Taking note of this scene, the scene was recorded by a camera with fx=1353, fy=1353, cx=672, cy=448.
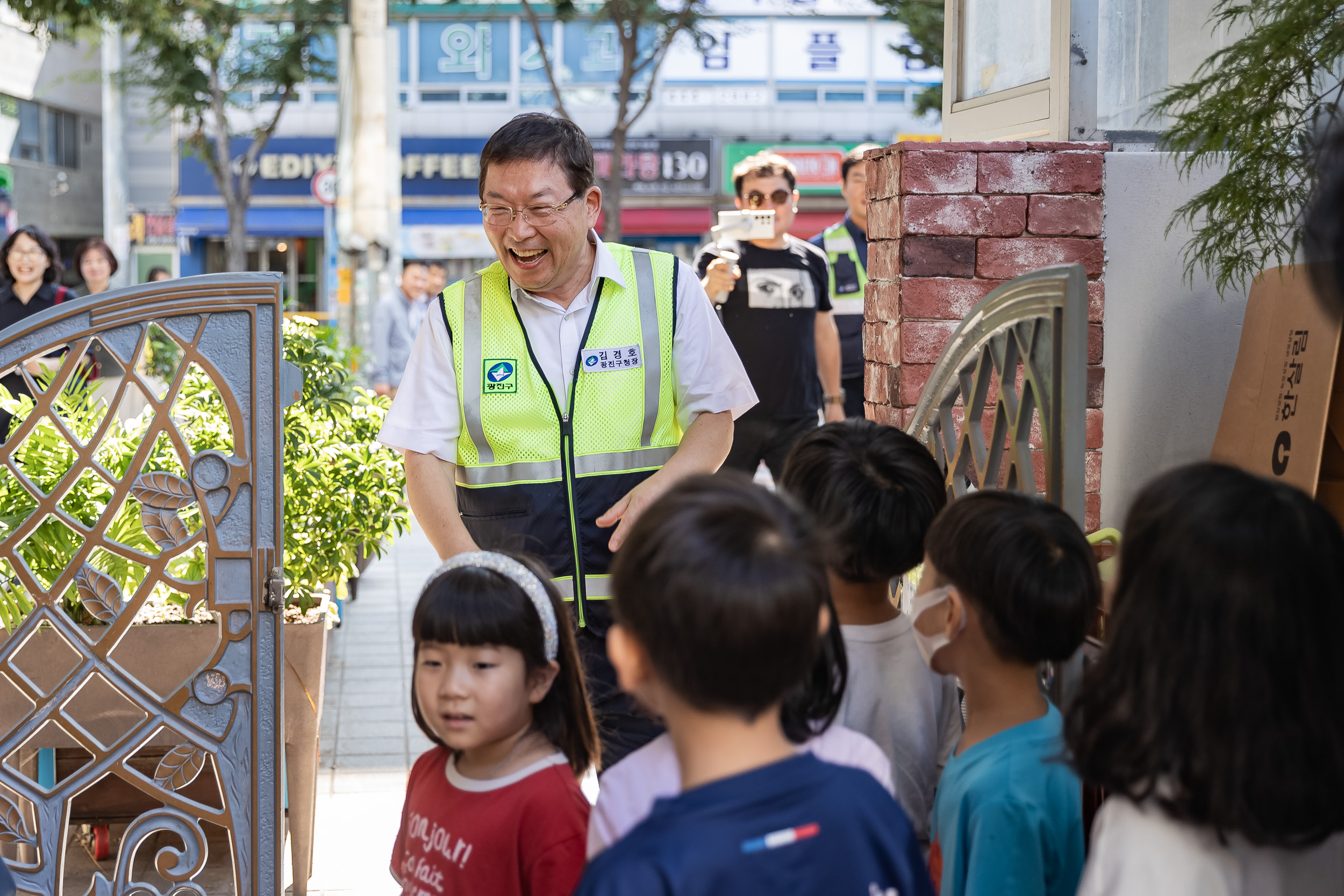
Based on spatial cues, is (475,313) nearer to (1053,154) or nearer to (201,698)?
(201,698)

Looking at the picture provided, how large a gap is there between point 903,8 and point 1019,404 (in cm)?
1351

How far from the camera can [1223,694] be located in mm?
1373

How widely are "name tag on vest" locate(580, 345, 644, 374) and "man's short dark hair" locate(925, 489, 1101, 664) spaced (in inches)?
41.3

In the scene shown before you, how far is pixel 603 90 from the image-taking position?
78.7ft

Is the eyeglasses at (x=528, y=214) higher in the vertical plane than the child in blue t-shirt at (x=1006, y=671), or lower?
higher

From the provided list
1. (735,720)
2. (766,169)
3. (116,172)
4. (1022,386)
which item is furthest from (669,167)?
(735,720)

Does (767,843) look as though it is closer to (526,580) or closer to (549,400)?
(526,580)

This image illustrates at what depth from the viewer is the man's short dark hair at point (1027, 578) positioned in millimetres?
1769

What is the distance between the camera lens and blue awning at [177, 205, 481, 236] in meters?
24.4

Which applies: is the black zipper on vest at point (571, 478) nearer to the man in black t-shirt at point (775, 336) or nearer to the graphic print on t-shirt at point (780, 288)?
the man in black t-shirt at point (775, 336)

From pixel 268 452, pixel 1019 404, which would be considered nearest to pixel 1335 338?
pixel 1019 404

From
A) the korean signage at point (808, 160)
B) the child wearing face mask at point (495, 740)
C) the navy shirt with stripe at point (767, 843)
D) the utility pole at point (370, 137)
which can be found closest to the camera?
the navy shirt with stripe at point (767, 843)

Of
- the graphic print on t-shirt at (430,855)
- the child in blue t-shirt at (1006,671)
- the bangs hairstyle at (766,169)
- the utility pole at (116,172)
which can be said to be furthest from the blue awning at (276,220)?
the child in blue t-shirt at (1006,671)

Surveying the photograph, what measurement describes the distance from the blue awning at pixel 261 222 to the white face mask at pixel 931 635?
24550mm
